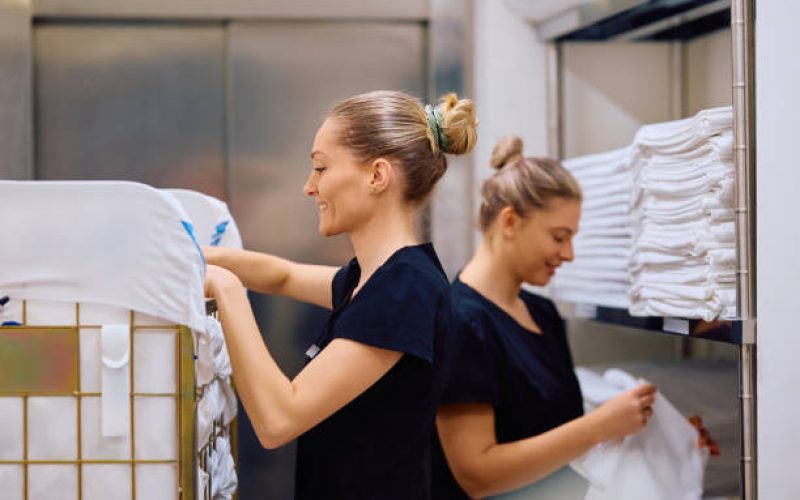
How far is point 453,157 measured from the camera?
8.75 feet

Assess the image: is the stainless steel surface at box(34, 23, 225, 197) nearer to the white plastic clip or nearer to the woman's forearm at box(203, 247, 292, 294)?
the woman's forearm at box(203, 247, 292, 294)

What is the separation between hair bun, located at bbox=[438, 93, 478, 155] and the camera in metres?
1.37

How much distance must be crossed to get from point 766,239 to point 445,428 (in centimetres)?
69

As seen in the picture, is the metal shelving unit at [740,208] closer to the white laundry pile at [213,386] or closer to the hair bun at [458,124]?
the hair bun at [458,124]

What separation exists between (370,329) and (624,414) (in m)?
0.84

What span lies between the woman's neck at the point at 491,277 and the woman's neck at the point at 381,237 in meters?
0.58

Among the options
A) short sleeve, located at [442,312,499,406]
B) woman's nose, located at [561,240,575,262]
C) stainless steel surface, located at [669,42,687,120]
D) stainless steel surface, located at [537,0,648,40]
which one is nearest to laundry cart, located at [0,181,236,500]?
short sleeve, located at [442,312,499,406]

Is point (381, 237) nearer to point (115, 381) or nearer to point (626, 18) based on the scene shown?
point (115, 381)

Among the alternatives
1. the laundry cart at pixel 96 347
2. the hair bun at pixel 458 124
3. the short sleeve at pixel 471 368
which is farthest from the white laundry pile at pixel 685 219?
the laundry cart at pixel 96 347

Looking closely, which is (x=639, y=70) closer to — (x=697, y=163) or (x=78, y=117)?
(x=697, y=163)

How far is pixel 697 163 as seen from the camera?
1699mm

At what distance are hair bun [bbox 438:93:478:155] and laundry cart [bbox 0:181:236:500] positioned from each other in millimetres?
467

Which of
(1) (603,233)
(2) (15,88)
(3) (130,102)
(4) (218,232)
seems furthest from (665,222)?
(2) (15,88)

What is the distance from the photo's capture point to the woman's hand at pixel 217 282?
1.16m
